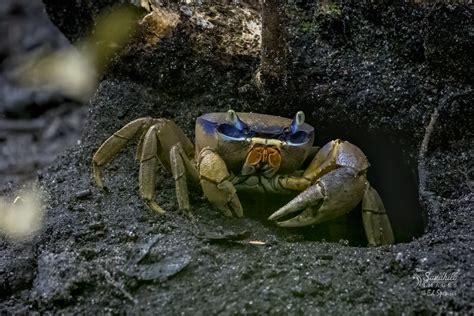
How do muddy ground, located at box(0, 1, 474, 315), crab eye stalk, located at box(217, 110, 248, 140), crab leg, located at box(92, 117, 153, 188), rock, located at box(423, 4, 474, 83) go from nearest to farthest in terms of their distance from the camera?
1. muddy ground, located at box(0, 1, 474, 315)
2. rock, located at box(423, 4, 474, 83)
3. crab eye stalk, located at box(217, 110, 248, 140)
4. crab leg, located at box(92, 117, 153, 188)

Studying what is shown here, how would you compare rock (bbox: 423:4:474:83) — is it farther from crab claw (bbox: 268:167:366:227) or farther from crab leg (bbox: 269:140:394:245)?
crab claw (bbox: 268:167:366:227)

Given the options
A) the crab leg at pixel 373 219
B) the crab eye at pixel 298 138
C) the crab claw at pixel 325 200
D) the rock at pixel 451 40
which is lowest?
the crab leg at pixel 373 219

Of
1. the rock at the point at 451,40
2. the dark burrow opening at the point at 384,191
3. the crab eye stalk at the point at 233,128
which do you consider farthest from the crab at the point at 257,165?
the rock at the point at 451,40

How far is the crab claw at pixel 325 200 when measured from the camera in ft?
11.9

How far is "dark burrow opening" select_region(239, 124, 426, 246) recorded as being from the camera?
4066mm

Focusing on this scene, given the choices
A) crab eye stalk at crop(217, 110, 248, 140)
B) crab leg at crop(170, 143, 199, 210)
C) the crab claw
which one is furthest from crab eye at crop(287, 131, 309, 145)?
crab leg at crop(170, 143, 199, 210)

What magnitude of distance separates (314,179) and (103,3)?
1800 mm

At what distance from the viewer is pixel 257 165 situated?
398 centimetres

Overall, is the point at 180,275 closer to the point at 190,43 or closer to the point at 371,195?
the point at 371,195

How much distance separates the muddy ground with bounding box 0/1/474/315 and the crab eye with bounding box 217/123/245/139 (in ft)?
1.28

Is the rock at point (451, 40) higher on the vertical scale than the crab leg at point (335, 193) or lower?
higher

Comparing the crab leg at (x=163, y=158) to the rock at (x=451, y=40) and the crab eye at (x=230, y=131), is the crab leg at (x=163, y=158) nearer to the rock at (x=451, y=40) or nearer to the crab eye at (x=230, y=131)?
the crab eye at (x=230, y=131)

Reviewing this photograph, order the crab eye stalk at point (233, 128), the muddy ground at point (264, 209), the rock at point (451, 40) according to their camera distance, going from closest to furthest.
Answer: the muddy ground at point (264, 209) < the rock at point (451, 40) < the crab eye stalk at point (233, 128)

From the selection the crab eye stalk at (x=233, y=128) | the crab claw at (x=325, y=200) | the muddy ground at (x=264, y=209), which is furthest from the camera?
the crab eye stalk at (x=233, y=128)
